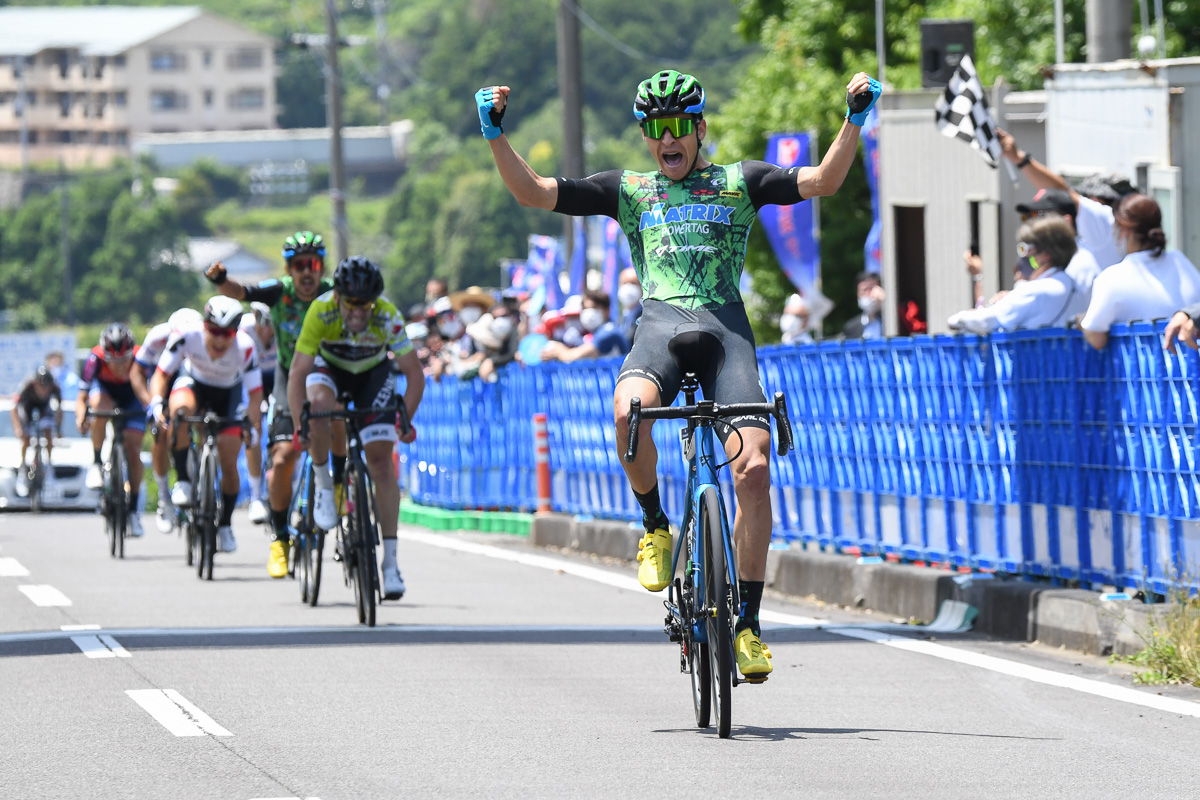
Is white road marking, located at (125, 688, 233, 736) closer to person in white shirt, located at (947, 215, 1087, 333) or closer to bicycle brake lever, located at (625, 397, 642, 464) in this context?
bicycle brake lever, located at (625, 397, 642, 464)

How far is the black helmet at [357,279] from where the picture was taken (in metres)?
11.2

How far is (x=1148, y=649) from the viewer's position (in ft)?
30.6

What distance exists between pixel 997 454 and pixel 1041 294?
2.97 feet

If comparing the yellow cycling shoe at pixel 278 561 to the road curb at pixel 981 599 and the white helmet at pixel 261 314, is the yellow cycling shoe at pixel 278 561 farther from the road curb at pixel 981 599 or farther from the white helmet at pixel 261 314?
the road curb at pixel 981 599

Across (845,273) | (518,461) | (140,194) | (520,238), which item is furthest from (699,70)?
(518,461)

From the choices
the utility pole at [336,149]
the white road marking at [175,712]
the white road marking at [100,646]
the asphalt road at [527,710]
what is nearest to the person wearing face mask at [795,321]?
the asphalt road at [527,710]

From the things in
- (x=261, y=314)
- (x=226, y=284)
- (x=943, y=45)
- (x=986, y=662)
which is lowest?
(x=986, y=662)

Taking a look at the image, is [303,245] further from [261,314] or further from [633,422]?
[633,422]

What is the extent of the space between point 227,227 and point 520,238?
45.5 m

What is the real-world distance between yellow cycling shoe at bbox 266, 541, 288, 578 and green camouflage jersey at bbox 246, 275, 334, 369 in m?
1.10

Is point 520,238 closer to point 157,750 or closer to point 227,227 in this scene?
point 227,227

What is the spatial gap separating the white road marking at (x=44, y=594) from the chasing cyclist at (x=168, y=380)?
62.2 inches

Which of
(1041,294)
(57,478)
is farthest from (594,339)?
(57,478)

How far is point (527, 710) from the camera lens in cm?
834
